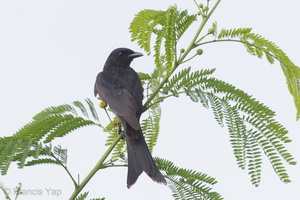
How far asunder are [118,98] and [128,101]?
14 cm

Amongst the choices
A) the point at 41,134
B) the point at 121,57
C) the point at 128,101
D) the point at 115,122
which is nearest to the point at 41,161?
the point at 41,134

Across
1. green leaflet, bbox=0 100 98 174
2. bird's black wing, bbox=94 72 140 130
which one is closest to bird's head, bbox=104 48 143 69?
bird's black wing, bbox=94 72 140 130

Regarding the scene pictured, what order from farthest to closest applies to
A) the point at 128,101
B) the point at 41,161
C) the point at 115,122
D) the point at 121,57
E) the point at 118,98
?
the point at 121,57
the point at 118,98
the point at 128,101
the point at 115,122
the point at 41,161

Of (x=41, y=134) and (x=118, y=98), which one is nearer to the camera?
(x=41, y=134)

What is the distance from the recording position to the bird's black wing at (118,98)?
422 centimetres

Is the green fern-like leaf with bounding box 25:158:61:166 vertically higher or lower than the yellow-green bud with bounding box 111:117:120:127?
lower

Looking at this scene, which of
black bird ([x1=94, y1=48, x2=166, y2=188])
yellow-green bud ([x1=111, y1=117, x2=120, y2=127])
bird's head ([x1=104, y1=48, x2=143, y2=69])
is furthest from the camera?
bird's head ([x1=104, y1=48, x2=143, y2=69])

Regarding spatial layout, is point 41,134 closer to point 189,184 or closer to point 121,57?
point 189,184

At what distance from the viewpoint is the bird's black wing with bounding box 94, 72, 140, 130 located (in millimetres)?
4223

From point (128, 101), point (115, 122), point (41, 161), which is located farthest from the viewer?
point (128, 101)

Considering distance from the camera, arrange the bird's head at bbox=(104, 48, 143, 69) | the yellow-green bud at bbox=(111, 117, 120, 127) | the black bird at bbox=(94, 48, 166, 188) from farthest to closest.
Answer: the bird's head at bbox=(104, 48, 143, 69)
the yellow-green bud at bbox=(111, 117, 120, 127)
the black bird at bbox=(94, 48, 166, 188)

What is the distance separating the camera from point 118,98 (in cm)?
470

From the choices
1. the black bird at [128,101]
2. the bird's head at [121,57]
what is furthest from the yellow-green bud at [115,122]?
the bird's head at [121,57]

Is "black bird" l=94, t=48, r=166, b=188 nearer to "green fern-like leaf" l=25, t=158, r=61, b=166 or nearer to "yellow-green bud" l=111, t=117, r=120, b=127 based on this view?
"yellow-green bud" l=111, t=117, r=120, b=127
